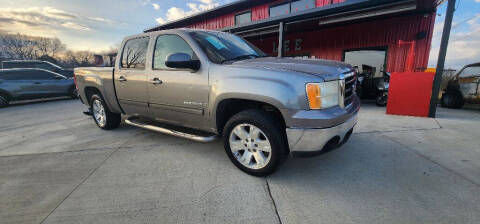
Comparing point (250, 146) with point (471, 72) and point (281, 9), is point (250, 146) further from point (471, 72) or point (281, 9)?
point (281, 9)

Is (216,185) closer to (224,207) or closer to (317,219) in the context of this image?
(224,207)

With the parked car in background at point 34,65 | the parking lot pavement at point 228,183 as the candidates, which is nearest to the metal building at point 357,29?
the parking lot pavement at point 228,183

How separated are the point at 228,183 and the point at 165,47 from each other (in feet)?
6.93

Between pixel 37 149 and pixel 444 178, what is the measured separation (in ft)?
19.0

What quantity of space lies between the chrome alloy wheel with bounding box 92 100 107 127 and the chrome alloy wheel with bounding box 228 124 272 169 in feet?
10.6

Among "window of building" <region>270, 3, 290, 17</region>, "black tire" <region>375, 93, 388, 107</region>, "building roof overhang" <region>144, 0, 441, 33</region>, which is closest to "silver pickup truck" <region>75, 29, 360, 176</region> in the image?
"building roof overhang" <region>144, 0, 441, 33</region>

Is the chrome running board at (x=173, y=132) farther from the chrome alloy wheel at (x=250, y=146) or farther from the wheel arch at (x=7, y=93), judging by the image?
the wheel arch at (x=7, y=93)

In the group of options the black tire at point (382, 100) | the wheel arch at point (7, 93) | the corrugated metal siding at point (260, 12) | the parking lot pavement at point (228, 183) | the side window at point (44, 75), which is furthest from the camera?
the corrugated metal siding at point (260, 12)

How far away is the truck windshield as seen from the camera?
2.63 meters

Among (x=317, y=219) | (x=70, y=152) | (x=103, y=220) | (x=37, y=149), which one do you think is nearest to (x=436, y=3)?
(x=317, y=219)

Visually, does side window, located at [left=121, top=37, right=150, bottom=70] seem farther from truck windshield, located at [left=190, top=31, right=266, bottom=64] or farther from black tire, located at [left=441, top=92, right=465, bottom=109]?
black tire, located at [left=441, top=92, right=465, bottom=109]

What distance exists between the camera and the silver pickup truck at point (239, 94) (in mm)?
2008

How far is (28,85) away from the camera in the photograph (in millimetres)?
8641

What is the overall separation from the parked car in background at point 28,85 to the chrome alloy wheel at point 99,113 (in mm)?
7036
